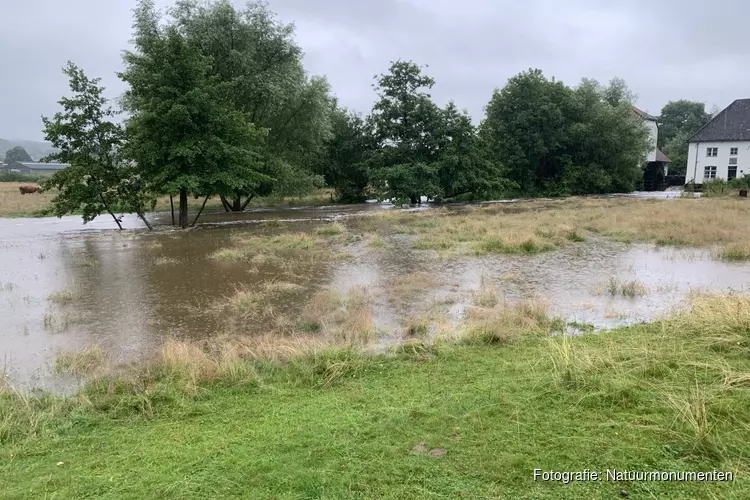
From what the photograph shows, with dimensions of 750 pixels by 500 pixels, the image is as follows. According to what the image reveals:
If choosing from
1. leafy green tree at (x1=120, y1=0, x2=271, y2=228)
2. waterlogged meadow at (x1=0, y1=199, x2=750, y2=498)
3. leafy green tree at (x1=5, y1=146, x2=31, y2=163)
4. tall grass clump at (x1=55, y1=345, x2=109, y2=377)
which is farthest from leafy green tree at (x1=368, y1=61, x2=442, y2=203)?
leafy green tree at (x1=5, y1=146, x2=31, y2=163)

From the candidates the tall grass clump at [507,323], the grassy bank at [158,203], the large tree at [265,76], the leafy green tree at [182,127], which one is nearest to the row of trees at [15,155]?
the grassy bank at [158,203]

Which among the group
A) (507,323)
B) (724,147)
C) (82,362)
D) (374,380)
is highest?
(724,147)

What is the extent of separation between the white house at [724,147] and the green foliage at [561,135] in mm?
14089

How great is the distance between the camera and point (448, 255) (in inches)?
619

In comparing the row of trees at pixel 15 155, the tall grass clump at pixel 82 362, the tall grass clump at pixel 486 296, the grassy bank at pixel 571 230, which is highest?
the row of trees at pixel 15 155

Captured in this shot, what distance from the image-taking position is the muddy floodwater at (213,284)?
27.4 ft

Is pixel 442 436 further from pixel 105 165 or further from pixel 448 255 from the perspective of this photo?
pixel 105 165

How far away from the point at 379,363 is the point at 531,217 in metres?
21.7

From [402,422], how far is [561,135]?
48.2m

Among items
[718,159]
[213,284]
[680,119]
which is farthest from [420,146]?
Answer: [680,119]

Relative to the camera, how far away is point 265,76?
30500 mm

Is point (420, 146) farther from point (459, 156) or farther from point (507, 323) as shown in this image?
point (507, 323)

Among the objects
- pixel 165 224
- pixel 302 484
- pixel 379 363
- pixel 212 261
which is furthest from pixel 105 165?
pixel 302 484

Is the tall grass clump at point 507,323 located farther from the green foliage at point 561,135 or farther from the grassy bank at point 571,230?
the green foliage at point 561,135
